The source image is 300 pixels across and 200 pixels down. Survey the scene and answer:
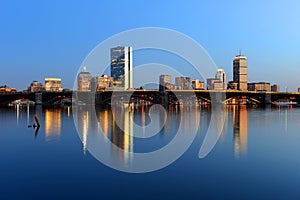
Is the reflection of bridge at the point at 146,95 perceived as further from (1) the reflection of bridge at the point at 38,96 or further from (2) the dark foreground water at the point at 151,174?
(2) the dark foreground water at the point at 151,174

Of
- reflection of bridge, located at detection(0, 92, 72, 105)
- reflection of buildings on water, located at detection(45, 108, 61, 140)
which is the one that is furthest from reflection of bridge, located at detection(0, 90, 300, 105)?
reflection of buildings on water, located at detection(45, 108, 61, 140)

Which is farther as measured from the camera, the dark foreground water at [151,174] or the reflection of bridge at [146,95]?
the reflection of bridge at [146,95]

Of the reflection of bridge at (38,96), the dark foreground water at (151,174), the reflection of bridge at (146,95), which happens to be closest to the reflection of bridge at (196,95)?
the reflection of bridge at (146,95)

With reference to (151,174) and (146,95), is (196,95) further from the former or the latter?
(151,174)

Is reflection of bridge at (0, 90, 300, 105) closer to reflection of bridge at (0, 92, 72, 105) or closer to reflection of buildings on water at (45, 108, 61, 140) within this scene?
reflection of bridge at (0, 92, 72, 105)

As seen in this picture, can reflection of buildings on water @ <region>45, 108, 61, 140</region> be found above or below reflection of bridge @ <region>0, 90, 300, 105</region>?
below

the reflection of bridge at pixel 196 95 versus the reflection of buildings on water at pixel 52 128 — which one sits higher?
the reflection of bridge at pixel 196 95

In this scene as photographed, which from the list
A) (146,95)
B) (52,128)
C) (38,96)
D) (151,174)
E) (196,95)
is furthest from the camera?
(146,95)

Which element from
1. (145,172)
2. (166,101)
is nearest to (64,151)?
(145,172)

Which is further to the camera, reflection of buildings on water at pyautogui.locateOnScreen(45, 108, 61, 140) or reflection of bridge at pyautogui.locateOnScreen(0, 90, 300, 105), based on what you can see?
reflection of bridge at pyautogui.locateOnScreen(0, 90, 300, 105)

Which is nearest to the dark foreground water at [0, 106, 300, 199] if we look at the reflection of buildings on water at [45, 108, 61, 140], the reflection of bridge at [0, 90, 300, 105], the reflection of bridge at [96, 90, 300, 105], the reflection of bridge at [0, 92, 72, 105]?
the reflection of buildings on water at [45, 108, 61, 140]

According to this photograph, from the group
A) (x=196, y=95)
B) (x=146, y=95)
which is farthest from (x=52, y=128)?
(x=146, y=95)

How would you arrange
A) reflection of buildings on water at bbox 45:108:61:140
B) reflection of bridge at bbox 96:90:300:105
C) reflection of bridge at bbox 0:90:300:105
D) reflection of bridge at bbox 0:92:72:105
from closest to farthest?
reflection of buildings on water at bbox 45:108:61:140, reflection of bridge at bbox 0:92:72:105, reflection of bridge at bbox 0:90:300:105, reflection of bridge at bbox 96:90:300:105

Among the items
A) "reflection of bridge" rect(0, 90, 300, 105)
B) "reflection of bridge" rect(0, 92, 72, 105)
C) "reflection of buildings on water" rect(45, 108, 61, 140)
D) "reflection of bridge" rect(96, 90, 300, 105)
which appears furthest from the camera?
"reflection of bridge" rect(96, 90, 300, 105)
